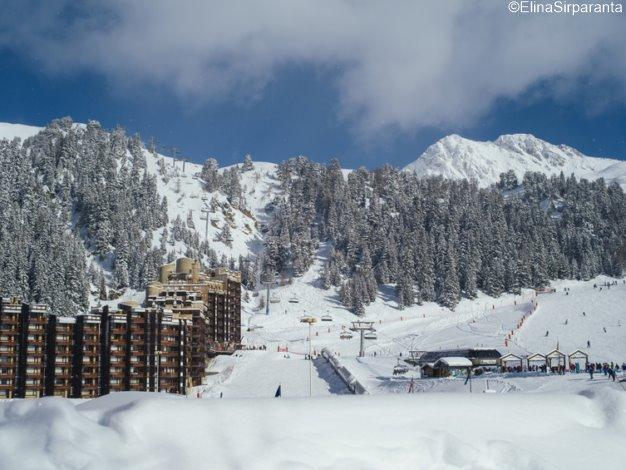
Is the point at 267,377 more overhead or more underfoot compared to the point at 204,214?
more underfoot

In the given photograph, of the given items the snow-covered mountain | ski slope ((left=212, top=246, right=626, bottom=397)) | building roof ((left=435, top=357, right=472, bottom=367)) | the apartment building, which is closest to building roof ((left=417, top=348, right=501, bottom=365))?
ski slope ((left=212, top=246, right=626, bottom=397))

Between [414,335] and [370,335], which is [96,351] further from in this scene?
[414,335]

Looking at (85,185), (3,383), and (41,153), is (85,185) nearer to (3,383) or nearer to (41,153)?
(41,153)

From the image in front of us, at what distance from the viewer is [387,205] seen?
18462 cm

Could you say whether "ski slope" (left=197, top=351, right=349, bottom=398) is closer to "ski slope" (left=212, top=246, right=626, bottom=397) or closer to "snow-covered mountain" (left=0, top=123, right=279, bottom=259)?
"ski slope" (left=212, top=246, right=626, bottom=397)

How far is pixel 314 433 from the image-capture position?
25.2ft

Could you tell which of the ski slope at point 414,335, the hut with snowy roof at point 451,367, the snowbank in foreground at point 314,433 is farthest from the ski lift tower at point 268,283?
the snowbank in foreground at point 314,433

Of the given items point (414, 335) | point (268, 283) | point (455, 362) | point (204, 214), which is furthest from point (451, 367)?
point (204, 214)

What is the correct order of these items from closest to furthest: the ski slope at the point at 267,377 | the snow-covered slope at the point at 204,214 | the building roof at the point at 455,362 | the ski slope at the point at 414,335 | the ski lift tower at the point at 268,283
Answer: the building roof at the point at 455,362, the ski slope at the point at 414,335, the ski slope at the point at 267,377, the ski lift tower at the point at 268,283, the snow-covered slope at the point at 204,214

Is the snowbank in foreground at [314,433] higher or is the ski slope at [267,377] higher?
the snowbank in foreground at [314,433]

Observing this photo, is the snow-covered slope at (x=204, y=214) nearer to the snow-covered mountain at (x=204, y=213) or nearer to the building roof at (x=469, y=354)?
the snow-covered mountain at (x=204, y=213)

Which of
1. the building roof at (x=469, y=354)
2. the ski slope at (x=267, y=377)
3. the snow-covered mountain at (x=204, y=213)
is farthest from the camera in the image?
the snow-covered mountain at (x=204, y=213)

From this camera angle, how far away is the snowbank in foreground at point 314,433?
7.04 m

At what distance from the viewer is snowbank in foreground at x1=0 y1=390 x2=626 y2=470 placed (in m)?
7.04
